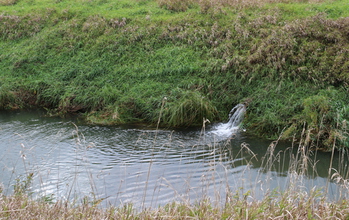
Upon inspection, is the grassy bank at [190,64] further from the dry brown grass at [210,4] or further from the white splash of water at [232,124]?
the white splash of water at [232,124]

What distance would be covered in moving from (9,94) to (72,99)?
6.62 ft

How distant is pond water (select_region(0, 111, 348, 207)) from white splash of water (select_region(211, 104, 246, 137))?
8 cm

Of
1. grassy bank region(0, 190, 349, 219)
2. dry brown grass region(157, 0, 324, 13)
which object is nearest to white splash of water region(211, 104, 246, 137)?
grassy bank region(0, 190, 349, 219)

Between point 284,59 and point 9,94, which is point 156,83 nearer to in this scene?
point 284,59

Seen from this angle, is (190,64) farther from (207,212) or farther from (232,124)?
(207,212)

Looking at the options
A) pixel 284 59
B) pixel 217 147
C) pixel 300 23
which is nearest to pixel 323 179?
pixel 217 147

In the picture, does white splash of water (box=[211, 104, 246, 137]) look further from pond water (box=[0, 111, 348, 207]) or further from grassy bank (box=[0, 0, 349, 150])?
grassy bank (box=[0, 0, 349, 150])

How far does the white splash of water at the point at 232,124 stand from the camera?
9.25 metres

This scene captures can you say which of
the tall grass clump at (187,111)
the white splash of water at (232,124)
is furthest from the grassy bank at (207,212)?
the tall grass clump at (187,111)

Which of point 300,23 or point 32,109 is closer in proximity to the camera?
point 32,109

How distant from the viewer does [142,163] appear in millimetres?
7086

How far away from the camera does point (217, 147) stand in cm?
811

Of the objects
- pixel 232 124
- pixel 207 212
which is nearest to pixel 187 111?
pixel 232 124

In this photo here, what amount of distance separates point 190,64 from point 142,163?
18.2 ft
